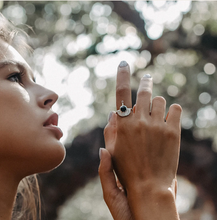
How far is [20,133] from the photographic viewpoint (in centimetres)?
124

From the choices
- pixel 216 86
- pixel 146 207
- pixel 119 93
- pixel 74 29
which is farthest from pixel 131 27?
pixel 146 207

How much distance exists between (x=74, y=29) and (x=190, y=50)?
3.16 m

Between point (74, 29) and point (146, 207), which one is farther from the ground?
point (146, 207)

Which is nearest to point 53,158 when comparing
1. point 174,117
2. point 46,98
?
point 46,98

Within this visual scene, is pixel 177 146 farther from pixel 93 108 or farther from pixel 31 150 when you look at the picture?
pixel 93 108

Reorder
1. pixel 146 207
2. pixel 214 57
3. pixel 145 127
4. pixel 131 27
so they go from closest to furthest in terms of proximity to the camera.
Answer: pixel 146 207, pixel 145 127, pixel 214 57, pixel 131 27

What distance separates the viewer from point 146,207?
123 centimetres

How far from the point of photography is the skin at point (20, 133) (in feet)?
4.09

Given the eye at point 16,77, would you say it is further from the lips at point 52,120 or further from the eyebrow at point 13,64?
the lips at point 52,120

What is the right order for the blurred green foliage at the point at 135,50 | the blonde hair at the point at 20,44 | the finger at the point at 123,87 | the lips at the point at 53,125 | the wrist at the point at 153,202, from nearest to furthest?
the wrist at the point at 153,202 < the lips at the point at 53,125 < the finger at the point at 123,87 < the blonde hair at the point at 20,44 < the blurred green foliage at the point at 135,50

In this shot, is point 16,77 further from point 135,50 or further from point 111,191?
point 135,50

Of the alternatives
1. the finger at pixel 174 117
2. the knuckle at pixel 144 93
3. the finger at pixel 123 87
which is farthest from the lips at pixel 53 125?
the finger at pixel 174 117

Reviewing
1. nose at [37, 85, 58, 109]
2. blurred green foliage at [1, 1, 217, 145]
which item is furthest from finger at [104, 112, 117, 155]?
blurred green foliage at [1, 1, 217, 145]

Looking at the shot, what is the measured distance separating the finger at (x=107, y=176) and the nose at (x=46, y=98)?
1.26 ft
